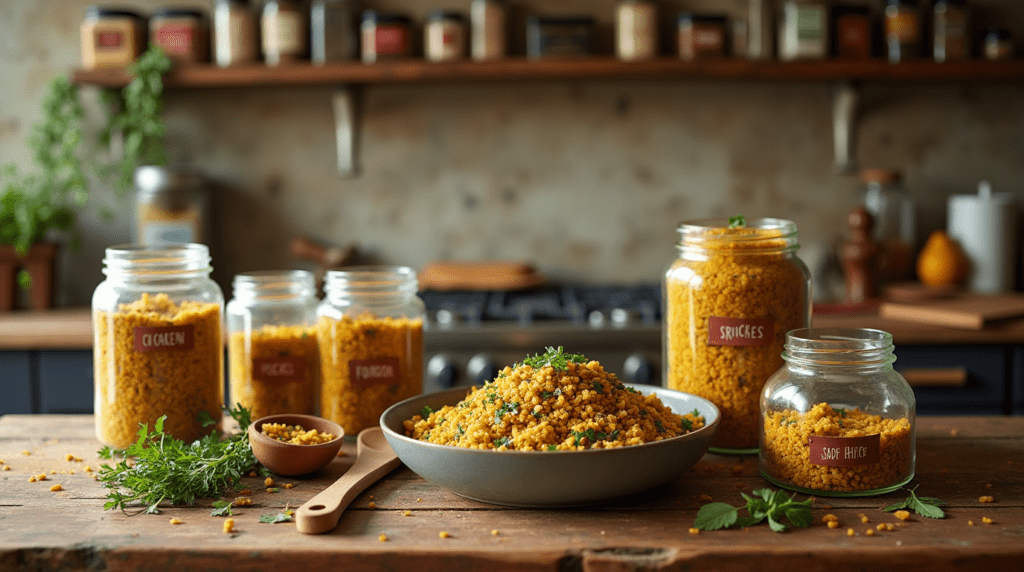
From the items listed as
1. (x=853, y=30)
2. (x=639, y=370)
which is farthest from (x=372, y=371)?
(x=853, y=30)

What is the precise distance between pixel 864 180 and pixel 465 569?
94.2 inches

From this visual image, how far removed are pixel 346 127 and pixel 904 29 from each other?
5.78 feet

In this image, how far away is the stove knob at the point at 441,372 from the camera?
2.31m

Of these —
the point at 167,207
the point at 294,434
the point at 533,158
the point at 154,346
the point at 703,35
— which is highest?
the point at 703,35

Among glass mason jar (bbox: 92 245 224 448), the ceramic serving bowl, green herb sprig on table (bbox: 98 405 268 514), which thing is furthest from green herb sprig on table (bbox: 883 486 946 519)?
glass mason jar (bbox: 92 245 224 448)

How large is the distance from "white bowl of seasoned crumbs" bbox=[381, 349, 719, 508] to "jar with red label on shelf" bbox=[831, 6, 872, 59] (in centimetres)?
203

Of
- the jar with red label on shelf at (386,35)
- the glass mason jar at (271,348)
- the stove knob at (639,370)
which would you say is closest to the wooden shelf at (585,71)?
the jar with red label on shelf at (386,35)

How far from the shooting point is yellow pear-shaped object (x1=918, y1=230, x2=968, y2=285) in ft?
9.20

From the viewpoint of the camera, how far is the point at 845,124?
2.91m

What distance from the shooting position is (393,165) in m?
3.01

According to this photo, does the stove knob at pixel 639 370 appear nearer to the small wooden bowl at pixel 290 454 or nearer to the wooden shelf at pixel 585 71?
the wooden shelf at pixel 585 71

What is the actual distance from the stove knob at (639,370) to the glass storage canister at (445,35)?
1086mm

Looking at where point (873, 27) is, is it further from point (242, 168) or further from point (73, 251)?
point (73, 251)

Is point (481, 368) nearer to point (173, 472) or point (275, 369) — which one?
point (275, 369)
